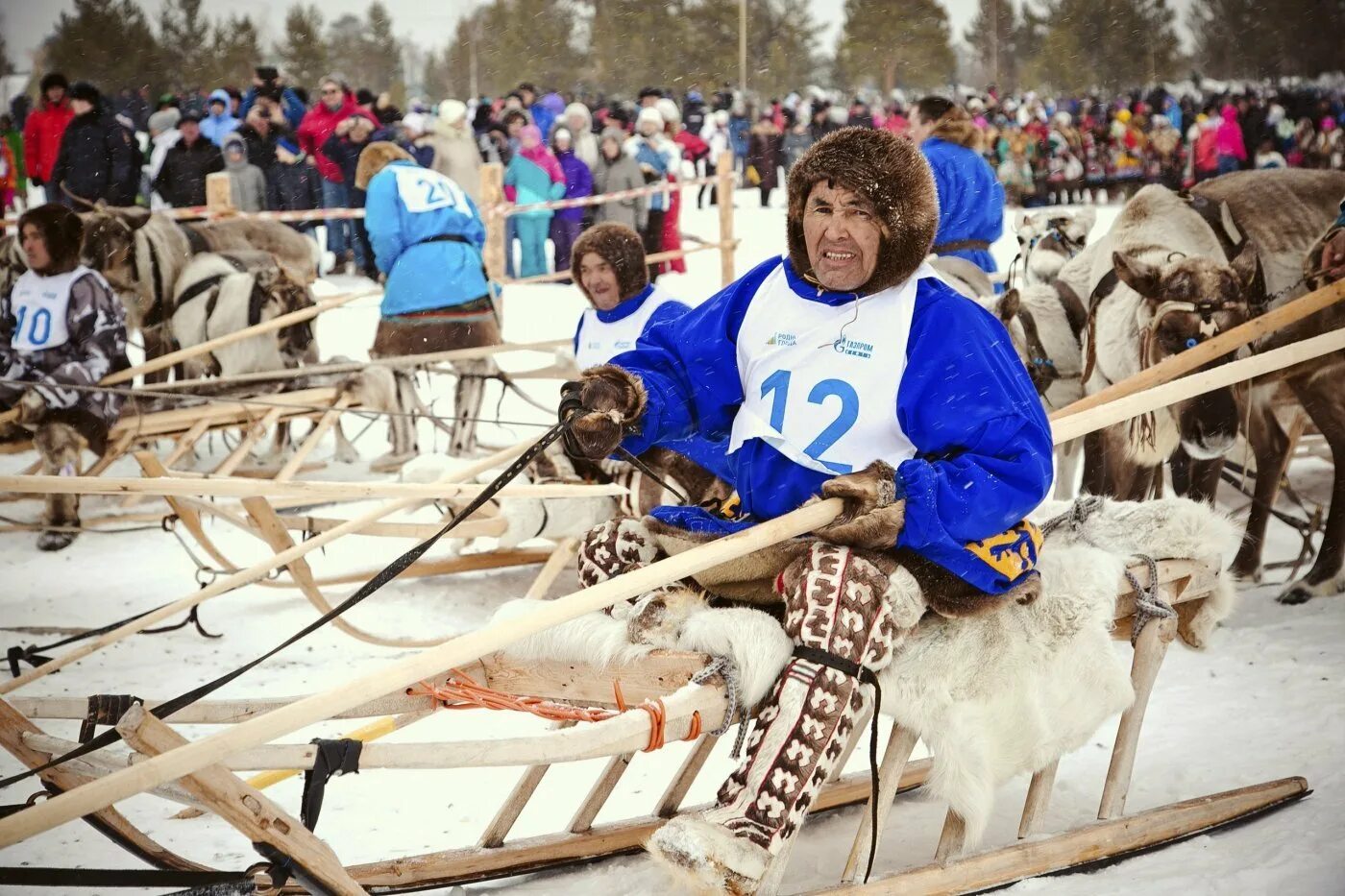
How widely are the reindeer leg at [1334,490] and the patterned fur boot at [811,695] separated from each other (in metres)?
3.24

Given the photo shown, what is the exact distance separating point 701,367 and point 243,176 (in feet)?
36.3

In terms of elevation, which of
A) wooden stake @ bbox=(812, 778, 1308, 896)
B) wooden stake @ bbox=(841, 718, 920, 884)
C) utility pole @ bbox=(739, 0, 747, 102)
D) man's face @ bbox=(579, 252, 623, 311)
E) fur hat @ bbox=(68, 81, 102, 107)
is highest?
utility pole @ bbox=(739, 0, 747, 102)

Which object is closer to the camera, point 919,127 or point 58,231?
point 919,127

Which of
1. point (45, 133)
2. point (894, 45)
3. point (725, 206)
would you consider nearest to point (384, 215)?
point (725, 206)

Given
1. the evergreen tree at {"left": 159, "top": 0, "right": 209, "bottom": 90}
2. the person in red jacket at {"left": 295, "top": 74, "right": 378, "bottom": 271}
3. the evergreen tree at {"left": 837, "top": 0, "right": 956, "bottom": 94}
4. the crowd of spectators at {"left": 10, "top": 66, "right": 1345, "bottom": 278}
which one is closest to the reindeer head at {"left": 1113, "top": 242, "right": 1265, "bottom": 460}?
the crowd of spectators at {"left": 10, "top": 66, "right": 1345, "bottom": 278}

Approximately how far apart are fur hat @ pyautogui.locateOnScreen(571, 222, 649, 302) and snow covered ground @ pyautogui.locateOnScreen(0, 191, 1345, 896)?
55.9 inches

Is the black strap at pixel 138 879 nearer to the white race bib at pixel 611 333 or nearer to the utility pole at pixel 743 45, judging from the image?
the white race bib at pixel 611 333

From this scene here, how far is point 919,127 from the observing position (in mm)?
5621

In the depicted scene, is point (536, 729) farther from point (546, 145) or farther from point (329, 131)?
point (546, 145)

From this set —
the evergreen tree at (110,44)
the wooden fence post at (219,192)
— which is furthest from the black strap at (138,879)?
the evergreen tree at (110,44)

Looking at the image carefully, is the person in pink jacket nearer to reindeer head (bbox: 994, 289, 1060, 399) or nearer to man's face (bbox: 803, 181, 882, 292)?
reindeer head (bbox: 994, 289, 1060, 399)

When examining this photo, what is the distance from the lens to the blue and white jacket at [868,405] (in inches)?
92.0

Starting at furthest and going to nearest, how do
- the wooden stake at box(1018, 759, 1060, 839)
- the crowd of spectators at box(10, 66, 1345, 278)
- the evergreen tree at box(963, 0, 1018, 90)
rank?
the evergreen tree at box(963, 0, 1018, 90), the crowd of spectators at box(10, 66, 1345, 278), the wooden stake at box(1018, 759, 1060, 839)

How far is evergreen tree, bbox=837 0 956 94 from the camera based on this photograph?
2664 cm
